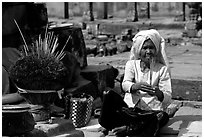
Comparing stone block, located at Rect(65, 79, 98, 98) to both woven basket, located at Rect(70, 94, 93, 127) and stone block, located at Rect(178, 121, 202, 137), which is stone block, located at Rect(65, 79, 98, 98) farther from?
stone block, located at Rect(178, 121, 202, 137)

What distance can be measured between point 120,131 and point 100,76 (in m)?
2.03

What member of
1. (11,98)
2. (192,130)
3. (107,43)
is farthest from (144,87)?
(107,43)

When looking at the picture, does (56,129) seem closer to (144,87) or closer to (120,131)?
(120,131)

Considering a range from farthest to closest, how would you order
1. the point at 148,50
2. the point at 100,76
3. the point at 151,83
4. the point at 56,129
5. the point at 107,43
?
the point at 107,43, the point at 100,76, the point at 151,83, the point at 148,50, the point at 56,129

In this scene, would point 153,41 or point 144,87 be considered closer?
point 144,87

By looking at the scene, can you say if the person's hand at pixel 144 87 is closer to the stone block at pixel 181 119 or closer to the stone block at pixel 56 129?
the stone block at pixel 181 119

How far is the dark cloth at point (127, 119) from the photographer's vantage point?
4707 mm

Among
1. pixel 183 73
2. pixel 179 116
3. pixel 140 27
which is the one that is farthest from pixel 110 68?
pixel 140 27

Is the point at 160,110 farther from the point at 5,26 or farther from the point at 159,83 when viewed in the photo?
the point at 5,26

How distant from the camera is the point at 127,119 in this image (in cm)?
475

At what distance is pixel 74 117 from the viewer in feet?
17.2

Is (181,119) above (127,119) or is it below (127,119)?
below

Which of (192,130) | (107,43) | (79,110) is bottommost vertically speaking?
(107,43)

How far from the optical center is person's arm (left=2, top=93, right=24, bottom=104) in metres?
5.52
